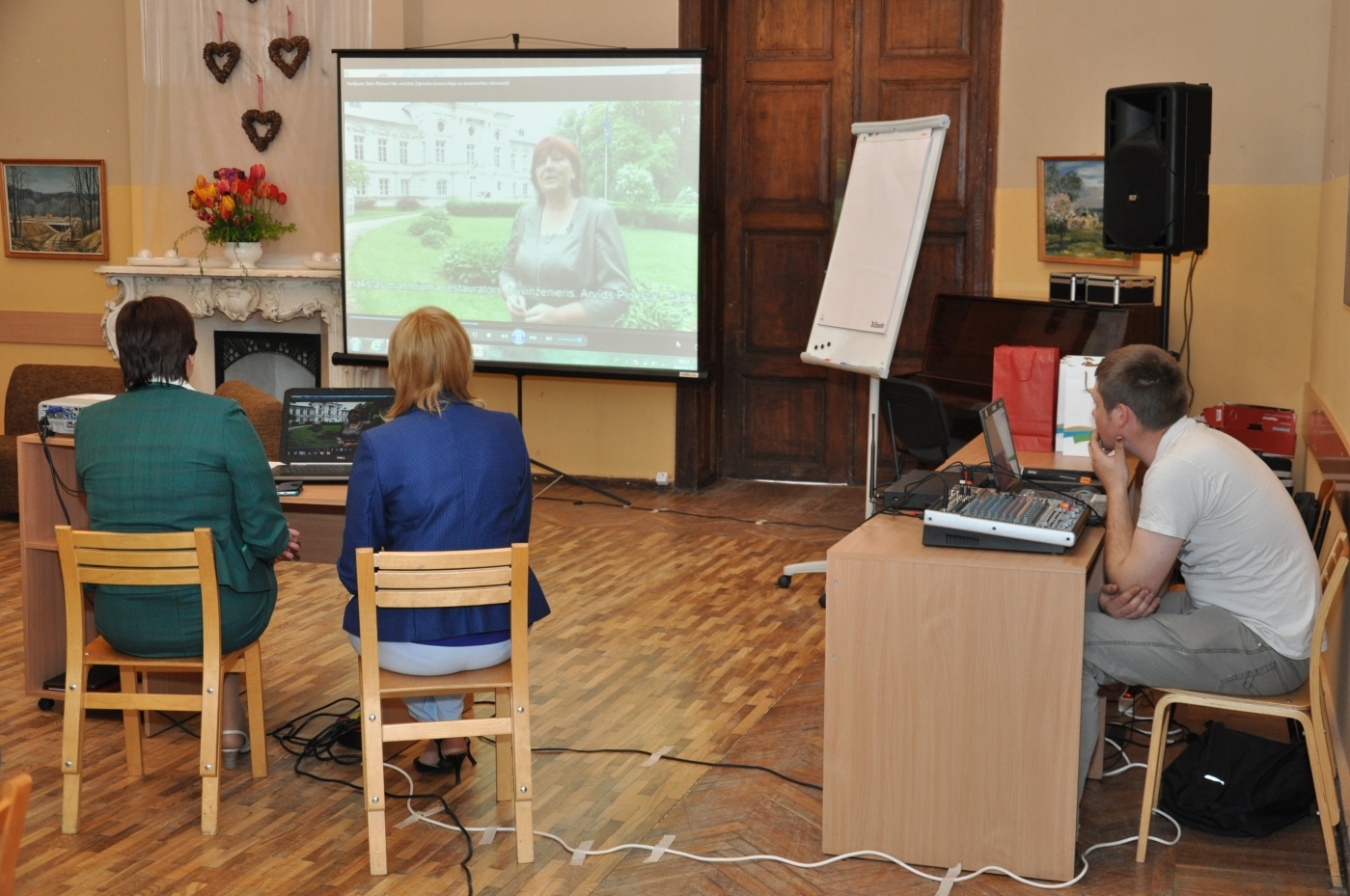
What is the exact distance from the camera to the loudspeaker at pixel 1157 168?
4.96 meters

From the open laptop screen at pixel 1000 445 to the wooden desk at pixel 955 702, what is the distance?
501 mm

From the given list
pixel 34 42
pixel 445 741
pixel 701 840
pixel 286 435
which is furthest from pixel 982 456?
pixel 34 42

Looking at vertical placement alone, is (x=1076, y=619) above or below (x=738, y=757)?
above

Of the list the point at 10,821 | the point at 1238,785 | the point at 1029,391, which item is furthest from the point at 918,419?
the point at 10,821

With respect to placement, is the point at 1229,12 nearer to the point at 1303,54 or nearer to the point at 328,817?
the point at 1303,54

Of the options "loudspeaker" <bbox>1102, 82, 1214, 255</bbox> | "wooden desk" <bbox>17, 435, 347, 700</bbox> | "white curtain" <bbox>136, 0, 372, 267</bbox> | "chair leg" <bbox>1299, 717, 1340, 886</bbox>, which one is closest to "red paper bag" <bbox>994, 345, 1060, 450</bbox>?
"loudspeaker" <bbox>1102, 82, 1214, 255</bbox>

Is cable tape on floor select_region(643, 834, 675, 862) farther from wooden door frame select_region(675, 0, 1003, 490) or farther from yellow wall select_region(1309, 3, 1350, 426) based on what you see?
wooden door frame select_region(675, 0, 1003, 490)

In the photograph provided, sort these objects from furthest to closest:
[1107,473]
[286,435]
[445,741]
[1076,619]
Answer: [286,435] < [445,741] < [1107,473] < [1076,619]

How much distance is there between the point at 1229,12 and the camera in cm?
612

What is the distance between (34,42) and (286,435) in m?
5.54

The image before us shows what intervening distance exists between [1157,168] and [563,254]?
3.18 m

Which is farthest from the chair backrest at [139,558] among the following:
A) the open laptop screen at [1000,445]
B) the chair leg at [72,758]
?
the open laptop screen at [1000,445]

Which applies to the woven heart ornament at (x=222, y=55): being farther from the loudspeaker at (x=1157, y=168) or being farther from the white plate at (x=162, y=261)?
the loudspeaker at (x=1157, y=168)

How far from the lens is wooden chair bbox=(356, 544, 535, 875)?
9.64ft
